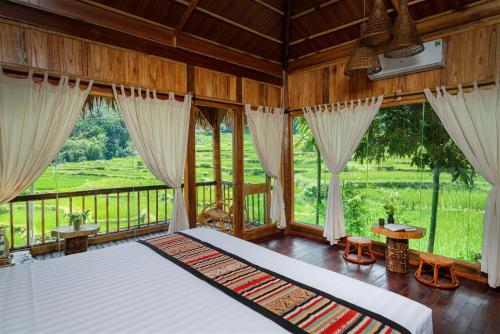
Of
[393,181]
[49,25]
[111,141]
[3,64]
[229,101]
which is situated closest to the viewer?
[3,64]

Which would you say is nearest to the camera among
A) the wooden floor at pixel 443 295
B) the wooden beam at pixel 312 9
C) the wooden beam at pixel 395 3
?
the wooden floor at pixel 443 295

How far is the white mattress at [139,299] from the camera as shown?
118 centimetres

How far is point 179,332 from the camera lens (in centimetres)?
113

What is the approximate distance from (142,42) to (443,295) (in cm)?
402

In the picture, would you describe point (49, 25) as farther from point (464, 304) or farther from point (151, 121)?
point (464, 304)

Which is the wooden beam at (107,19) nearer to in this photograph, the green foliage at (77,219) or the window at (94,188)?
the window at (94,188)

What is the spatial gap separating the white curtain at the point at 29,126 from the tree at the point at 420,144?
3.64 m

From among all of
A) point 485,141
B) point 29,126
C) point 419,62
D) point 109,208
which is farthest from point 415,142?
point 109,208

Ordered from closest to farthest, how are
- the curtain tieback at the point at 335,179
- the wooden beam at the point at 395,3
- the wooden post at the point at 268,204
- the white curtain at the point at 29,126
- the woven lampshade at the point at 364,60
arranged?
the white curtain at the point at 29,126
the woven lampshade at the point at 364,60
the wooden beam at the point at 395,3
the curtain tieback at the point at 335,179
the wooden post at the point at 268,204

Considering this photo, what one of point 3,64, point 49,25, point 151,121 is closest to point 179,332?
point 151,121

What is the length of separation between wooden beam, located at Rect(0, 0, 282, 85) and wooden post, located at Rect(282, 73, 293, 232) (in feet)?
1.12

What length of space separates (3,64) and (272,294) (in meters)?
2.84

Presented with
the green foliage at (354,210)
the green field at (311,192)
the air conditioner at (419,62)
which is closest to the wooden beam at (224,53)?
the green field at (311,192)

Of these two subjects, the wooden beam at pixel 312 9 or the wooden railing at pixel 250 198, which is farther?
the wooden railing at pixel 250 198
